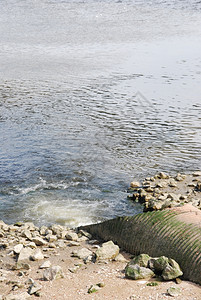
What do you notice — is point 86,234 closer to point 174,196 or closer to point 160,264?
point 160,264

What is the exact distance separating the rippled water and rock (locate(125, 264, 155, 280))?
3.62 meters

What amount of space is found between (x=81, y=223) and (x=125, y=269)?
11.0ft

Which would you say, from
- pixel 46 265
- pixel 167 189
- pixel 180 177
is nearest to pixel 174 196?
pixel 167 189

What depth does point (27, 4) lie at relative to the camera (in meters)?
52.5

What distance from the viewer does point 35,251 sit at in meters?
8.55

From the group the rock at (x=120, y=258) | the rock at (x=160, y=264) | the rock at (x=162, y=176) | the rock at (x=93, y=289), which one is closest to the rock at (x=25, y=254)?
the rock at (x=120, y=258)

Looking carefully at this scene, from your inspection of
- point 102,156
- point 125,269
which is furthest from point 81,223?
point 102,156

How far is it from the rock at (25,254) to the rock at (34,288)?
1.17m

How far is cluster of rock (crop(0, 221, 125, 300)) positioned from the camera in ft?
24.0

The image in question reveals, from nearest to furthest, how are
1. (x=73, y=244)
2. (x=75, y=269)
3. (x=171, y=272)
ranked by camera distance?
(x=171, y=272) → (x=75, y=269) → (x=73, y=244)

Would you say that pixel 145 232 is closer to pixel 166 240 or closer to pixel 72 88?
pixel 166 240

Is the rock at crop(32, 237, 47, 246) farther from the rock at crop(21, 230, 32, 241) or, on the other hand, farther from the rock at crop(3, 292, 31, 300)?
the rock at crop(3, 292, 31, 300)

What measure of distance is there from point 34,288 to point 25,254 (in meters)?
1.50

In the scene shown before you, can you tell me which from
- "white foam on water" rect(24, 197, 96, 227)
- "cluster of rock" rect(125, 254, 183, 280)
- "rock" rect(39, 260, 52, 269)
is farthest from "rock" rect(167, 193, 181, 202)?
"rock" rect(39, 260, 52, 269)
